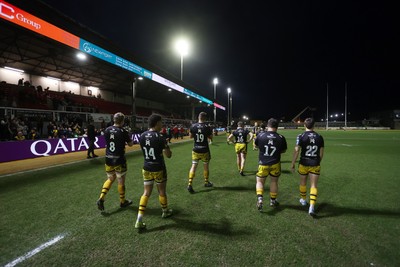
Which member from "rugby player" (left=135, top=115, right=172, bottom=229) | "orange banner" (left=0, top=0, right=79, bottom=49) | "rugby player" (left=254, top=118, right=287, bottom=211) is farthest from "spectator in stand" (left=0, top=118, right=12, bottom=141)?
"rugby player" (left=254, top=118, right=287, bottom=211)

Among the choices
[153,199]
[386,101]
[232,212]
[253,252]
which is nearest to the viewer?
[253,252]

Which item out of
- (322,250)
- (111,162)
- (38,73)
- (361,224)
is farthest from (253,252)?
(38,73)

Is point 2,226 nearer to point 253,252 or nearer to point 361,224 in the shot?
Answer: point 253,252

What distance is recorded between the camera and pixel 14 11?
7.22 meters

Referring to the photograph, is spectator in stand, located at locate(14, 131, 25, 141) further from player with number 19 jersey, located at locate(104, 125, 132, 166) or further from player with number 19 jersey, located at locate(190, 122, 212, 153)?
player with number 19 jersey, located at locate(190, 122, 212, 153)

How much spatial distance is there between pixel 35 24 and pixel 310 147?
10445 millimetres

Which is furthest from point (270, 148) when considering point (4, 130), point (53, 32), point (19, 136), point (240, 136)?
point (19, 136)

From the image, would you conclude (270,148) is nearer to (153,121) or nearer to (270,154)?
(270,154)

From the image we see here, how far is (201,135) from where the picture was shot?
596 cm

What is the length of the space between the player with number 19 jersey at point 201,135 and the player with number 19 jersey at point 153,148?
6.94 ft

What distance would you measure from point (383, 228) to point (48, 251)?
18.7 feet

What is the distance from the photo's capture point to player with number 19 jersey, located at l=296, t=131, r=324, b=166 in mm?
4414

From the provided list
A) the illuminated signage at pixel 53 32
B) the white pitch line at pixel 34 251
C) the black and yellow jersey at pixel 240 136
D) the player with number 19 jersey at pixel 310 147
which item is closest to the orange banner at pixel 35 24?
the illuminated signage at pixel 53 32

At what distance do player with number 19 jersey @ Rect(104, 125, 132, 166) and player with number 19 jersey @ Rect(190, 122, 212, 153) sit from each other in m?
2.02
